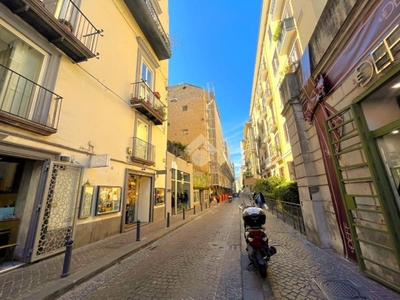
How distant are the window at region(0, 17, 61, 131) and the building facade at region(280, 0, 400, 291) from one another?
7499 millimetres

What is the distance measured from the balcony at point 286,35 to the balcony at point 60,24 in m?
11.0

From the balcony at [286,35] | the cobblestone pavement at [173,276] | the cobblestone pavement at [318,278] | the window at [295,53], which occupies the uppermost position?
the balcony at [286,35]

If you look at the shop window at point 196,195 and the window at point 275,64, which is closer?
the window at point 275,64

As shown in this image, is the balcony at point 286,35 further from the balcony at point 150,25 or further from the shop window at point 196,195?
the shop window at point 196,195

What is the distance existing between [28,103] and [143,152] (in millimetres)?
5811

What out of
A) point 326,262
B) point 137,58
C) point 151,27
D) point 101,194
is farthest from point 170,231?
point 151,27

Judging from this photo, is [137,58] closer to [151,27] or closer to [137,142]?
[151,27]

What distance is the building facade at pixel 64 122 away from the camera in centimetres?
479

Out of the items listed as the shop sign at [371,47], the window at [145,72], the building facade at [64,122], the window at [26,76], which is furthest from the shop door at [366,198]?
the window at [145,72]

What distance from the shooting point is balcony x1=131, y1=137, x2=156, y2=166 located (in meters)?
9.57

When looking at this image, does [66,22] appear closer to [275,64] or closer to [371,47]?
[371,47]

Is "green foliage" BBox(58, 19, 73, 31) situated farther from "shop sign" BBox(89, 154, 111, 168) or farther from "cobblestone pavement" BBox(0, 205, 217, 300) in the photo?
"cobblestone pavement" BBox(0, 205, 217, 300)

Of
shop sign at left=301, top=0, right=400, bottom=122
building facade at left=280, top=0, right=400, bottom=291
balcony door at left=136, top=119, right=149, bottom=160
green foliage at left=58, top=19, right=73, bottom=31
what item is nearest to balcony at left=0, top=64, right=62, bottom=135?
green foliage at left=58, top=19, right=73, bottom=31

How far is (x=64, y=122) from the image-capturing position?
5879 mm
